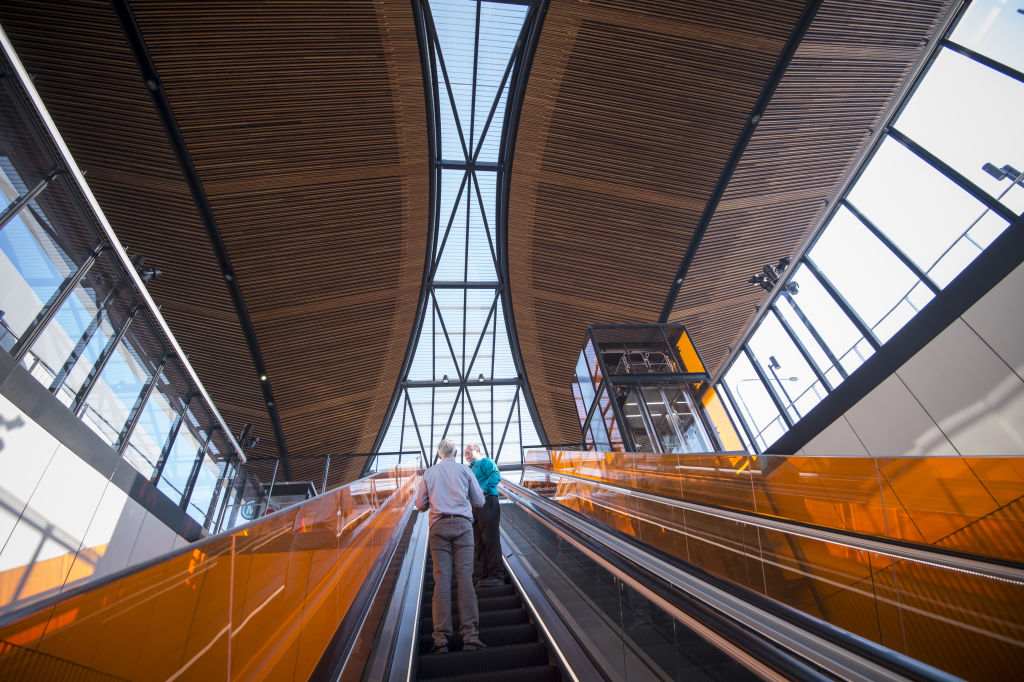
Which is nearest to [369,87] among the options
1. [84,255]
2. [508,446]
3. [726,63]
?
[84,255]

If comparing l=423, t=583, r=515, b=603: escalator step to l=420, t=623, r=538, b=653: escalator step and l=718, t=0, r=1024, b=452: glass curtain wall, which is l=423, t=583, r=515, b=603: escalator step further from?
l=718, t=0, r=1024, b=452: glass curtain wall

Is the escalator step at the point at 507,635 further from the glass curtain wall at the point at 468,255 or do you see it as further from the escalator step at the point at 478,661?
the glass curtain wall at the point at 468,255

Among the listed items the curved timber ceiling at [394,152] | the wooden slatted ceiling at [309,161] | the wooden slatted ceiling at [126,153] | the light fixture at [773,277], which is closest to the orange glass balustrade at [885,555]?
the curved timber ceiling at [394,152]

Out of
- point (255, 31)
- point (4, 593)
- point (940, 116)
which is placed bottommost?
point (4, 593)

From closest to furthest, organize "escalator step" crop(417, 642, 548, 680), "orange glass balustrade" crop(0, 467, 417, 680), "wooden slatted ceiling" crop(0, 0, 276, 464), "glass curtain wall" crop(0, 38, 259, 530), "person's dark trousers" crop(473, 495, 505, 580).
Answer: "orange glass balustrade" crop(0, 467, 417, 680) → "escalator step" crop(417, 642, 548, 680) → "glass curtain wall" crop(0, 38, 259, 530) → "person's dark trousers" crop(473, 495, 505, 580) → "wooden slatted ceiling" crop(0, 0, 276, 464)

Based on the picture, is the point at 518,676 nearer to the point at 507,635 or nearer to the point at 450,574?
the point at 507,635

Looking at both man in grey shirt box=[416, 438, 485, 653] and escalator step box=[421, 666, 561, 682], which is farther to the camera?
man in grey shirt box=[416, 438, 485, 653]

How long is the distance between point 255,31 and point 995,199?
45.0ft

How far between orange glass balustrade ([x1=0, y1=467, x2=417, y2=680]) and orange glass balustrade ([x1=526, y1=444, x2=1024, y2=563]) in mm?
2848

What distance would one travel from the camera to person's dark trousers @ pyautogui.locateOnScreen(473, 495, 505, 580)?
5.57 meters

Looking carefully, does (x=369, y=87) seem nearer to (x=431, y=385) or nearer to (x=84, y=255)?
(x=84, y=255)

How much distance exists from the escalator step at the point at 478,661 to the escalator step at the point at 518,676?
0.95 feet

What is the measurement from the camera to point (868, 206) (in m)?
11.8

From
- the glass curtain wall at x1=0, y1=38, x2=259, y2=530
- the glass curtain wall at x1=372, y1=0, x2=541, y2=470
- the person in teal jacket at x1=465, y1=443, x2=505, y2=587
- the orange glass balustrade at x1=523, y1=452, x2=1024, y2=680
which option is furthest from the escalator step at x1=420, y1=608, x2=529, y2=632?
the glass curtain wall at x1=372, y1=0, x2=541, y2=470
